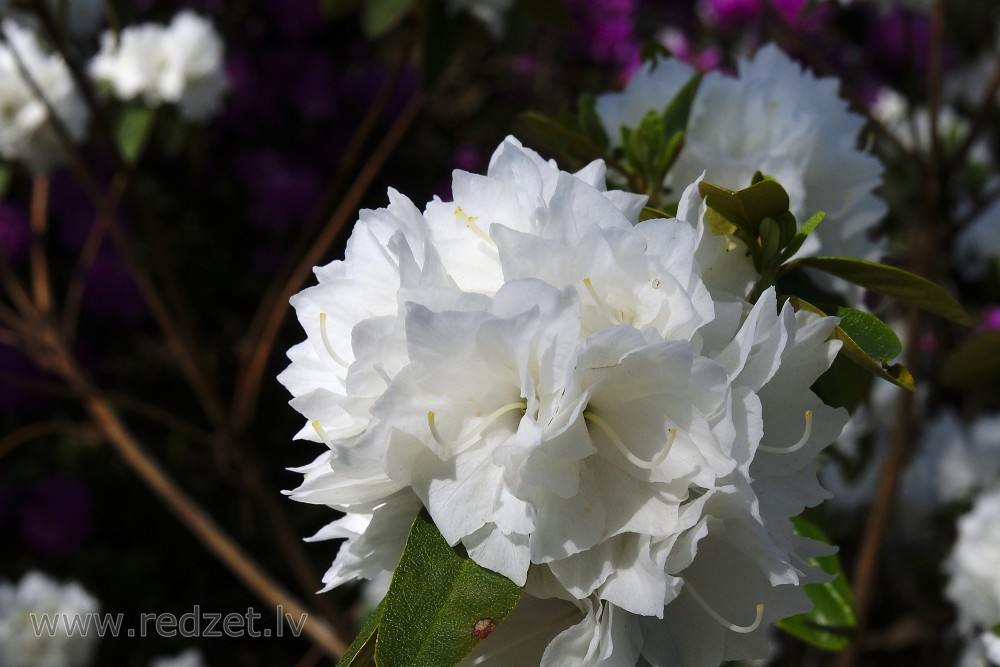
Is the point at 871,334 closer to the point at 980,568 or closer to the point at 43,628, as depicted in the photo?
the point at 980,568

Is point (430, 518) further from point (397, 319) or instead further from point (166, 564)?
point (166, 564)

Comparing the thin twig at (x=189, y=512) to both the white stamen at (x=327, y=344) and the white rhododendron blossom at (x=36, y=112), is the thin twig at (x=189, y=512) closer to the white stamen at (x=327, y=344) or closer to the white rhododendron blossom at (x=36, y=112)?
the white rhododendron blossom at (x=36, y=112)

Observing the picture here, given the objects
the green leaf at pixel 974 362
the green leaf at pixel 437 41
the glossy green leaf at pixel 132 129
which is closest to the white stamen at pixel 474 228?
the green leaf at pixel 974 362

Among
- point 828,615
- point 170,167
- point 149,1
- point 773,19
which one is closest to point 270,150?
point 170,167

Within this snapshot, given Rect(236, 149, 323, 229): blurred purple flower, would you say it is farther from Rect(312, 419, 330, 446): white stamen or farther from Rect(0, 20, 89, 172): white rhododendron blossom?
Rect(312, 419, 330, 446): white stamen

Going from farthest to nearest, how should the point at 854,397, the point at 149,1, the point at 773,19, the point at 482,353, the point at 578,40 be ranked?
the point at 578,40 < the point at 149,1 < the point at 773,19 < the point at 854,397 < the point at 482,353
